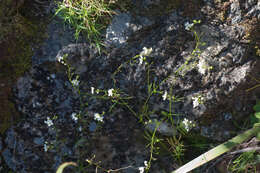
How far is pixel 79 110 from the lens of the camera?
254cm

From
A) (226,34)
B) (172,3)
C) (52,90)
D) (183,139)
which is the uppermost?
(172,3)

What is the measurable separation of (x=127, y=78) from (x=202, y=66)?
71 centimetres

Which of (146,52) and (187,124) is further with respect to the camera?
(187,124)

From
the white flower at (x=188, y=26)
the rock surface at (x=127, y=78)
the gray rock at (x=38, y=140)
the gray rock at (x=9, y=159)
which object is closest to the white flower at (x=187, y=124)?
the rock surface at (x=127, y=78)

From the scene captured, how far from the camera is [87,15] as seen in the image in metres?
2.53

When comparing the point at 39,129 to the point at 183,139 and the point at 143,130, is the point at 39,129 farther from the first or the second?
the point at 183,139

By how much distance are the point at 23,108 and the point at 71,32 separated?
86 centimetres

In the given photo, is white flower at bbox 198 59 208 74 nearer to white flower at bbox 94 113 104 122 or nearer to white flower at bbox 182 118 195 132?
white flower at bbox 182 118 195 132

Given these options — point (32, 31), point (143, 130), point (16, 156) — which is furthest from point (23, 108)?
point (143, 130)

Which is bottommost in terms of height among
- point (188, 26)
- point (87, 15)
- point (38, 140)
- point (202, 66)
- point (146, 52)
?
point (38, 140)

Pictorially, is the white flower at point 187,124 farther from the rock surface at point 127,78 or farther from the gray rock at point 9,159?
the gray rock at point 9,159

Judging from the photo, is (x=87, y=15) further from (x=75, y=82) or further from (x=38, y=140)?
(x=38, y=140)

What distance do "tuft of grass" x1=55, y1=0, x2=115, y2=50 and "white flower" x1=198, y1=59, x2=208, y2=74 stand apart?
3.18 ft

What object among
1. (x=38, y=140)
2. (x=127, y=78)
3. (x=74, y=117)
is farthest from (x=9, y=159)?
(x=127, y=78)
